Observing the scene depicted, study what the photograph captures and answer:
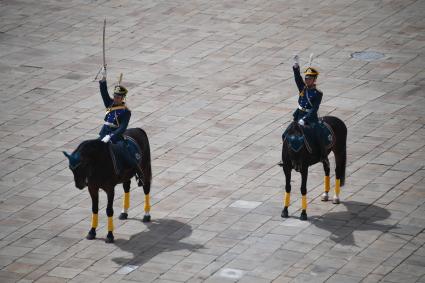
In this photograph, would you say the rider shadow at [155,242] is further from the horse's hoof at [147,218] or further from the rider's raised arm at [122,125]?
the rider's raised arm at [122,125]

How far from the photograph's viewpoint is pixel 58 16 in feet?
129

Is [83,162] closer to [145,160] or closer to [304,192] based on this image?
[145,160]

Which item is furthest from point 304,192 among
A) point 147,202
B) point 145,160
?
point 145,160

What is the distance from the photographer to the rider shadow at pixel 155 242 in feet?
72.2

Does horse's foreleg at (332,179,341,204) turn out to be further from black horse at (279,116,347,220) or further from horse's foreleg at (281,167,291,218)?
horse's foreleg at (281,167,291,218)

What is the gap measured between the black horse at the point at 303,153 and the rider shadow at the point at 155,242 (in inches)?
98.0

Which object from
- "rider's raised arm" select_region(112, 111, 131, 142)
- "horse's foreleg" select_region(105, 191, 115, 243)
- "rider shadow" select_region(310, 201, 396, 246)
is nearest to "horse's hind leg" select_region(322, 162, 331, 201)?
"rider shadow" select_region(310, 201, 396, 246)

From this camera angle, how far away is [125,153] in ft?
75.5

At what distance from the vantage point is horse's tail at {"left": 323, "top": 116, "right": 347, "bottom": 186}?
80.8 feet

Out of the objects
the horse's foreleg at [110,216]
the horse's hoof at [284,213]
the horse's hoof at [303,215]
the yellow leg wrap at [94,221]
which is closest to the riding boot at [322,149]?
the horse's hoof at [303,215]

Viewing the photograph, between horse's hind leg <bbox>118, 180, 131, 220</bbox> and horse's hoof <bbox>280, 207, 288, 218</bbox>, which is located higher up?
horse's hind leg <bbox>118, 180, 131, 220</bbox>

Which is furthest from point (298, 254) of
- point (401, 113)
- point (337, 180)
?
point (401, 113)

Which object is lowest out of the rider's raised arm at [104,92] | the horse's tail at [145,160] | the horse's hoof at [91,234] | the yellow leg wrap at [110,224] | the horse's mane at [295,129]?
the horse's hoof at [91,234]

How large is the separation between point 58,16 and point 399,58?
42.9ft
